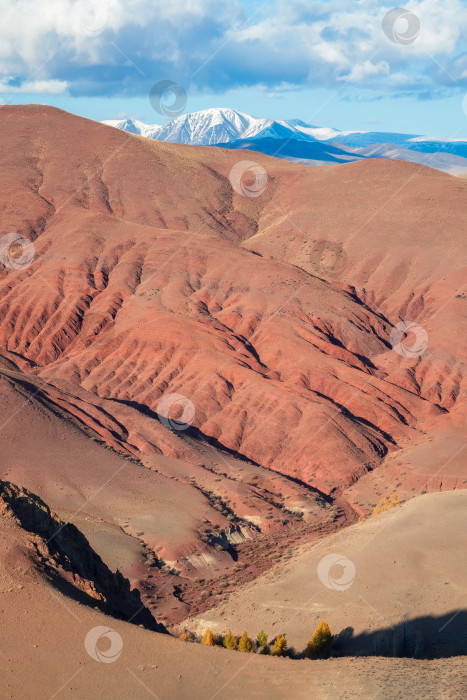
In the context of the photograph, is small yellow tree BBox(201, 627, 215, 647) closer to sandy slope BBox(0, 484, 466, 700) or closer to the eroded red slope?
sandy slope BBox(0, 484, 466, 700)

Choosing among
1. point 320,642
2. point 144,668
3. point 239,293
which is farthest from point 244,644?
point 239,293

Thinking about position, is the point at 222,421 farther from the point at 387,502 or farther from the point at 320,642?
the point at 320,642

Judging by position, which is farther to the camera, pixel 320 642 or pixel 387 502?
pixel 387 502

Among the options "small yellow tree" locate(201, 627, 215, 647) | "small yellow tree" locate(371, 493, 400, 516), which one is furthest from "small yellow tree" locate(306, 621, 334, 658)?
"small yellow tree" locate(371, 493, 400, 516)

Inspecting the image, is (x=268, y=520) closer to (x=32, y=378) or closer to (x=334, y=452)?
(x=334, y=452)

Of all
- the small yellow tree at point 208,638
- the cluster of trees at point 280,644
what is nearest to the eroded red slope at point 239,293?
the small yellow tree at point 208,638

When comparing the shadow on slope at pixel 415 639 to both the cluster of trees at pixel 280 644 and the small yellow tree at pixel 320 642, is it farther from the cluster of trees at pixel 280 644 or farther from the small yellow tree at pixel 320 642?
the cluster of trees at pixel 280 644

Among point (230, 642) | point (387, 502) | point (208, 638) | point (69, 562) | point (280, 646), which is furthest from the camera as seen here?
point (387, 502)
